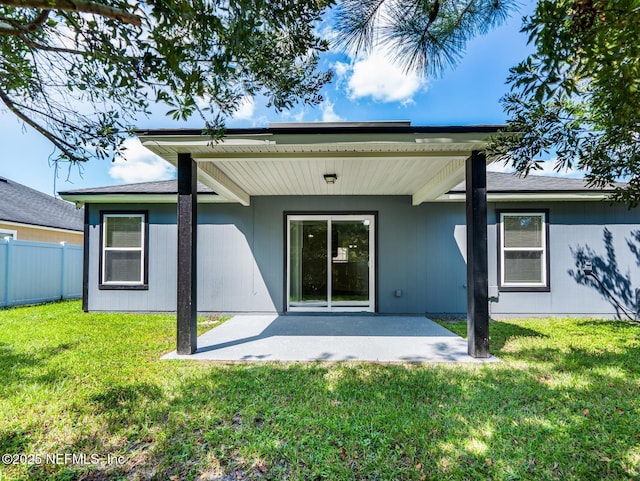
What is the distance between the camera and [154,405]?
302 centimetres

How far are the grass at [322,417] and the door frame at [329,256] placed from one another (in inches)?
136

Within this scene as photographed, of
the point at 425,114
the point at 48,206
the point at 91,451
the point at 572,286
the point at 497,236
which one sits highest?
the point at 425,114

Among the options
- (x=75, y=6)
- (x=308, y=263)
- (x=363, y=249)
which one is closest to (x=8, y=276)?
(x=308, y=263)

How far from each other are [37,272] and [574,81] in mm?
12138

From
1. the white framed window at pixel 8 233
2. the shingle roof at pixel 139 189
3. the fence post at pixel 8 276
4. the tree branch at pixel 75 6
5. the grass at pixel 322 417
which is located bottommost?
the grass at pixel 322 417

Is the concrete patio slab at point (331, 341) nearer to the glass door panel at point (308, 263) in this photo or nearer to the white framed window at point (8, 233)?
the glass door panel at point (308, 263)

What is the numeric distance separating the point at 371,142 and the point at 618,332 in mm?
5857

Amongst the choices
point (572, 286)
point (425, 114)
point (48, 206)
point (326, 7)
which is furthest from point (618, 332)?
point (48, 206)

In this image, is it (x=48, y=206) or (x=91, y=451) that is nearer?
(x=91, y=451)

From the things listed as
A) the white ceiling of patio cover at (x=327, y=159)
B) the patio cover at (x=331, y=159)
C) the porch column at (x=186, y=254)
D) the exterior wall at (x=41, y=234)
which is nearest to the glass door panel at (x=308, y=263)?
the white ceiling of patio cover at (x=327, y=159)

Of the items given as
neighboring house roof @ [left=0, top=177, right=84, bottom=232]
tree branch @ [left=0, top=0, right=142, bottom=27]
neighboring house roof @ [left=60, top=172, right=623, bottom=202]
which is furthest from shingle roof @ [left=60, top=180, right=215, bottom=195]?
neighboring house roof @ [left=0, top=177, right=84, bottom=232]

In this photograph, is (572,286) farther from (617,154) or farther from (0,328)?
(0,328)

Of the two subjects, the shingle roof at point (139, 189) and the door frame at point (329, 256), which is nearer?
the shingle roof at point (139, 189)

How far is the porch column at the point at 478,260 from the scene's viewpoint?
13.9ft
